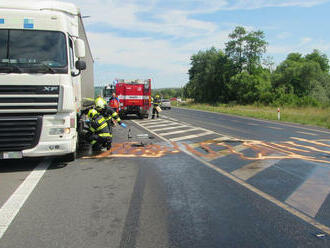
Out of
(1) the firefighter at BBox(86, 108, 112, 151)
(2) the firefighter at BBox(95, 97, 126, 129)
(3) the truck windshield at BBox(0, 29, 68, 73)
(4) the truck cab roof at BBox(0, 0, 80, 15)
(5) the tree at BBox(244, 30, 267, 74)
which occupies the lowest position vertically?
(1) the firefighter at BBox(86, 108, 112, 151)

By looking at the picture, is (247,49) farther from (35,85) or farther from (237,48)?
(35,85)

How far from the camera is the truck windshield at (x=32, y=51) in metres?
6.99

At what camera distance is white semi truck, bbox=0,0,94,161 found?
6.84m

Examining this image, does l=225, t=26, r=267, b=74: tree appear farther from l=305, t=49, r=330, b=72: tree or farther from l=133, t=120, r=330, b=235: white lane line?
l=133, t=120, r=330, b=235: white lane line

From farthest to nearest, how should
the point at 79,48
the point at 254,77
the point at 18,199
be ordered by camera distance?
the point at 254,77 → the point at 79,48 → the point at 18,199

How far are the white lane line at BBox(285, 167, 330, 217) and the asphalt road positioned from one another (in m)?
0.01

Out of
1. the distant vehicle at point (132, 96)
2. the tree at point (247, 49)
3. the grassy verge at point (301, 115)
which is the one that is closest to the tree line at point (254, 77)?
the tree at point (247, 49)

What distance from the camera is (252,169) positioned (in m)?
7.30

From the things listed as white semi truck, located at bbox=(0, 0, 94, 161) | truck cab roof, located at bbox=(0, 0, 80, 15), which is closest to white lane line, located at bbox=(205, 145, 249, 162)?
white semi truck, located at bbox=(0, 0, 94, 161)

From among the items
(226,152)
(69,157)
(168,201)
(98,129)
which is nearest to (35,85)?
(69,157)

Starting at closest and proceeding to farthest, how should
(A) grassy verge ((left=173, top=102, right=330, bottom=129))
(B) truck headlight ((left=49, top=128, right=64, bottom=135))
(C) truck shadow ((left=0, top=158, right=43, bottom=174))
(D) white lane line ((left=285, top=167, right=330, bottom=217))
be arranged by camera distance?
(D) white lane line ((left=285, top=167, right=330, bottom=217)), (B) truck headlight ((left=49, top=128, right=64, bottom=135)), (C) truck shadow ((left=0, top=158, right=43, bottom=174)), (A) grassy verge ((left=173, top=102, right=330, bottom=129))

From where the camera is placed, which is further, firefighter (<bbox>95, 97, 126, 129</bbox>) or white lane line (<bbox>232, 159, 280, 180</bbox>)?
firefighter (<bbox>95, 97, 126, 129</bbox>)

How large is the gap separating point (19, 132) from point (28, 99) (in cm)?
69

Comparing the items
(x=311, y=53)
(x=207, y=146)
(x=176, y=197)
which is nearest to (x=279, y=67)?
(x=311, y=53)
